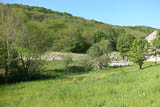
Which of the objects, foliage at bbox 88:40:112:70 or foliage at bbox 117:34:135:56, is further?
foliage at bbox 117:34:135:56

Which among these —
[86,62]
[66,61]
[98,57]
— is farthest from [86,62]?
Result: [66,61]

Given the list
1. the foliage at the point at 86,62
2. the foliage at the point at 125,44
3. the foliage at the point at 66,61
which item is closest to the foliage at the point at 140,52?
the foliage at the point at 86,62

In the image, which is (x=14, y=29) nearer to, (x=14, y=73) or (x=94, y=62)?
(x=14, y=73)

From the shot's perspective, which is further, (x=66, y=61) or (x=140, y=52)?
(x=66, y=61)

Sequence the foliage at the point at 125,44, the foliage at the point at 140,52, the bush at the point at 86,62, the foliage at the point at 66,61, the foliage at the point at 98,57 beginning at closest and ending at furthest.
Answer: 1. the foliage at the point at 140,52
2. the foliage at the point at 66,61
3. the bush at the point at 86,62
4. the foliage at the point at 98,57
5. the foliage at the point at 125,44

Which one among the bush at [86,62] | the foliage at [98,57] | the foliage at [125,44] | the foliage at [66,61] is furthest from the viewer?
the foliage at [125,44]

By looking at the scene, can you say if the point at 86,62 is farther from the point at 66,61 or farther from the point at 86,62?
the point at 66,61

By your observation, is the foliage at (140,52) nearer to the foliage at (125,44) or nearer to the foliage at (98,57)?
the foliage at (98,57)

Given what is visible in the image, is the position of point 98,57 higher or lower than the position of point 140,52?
lower

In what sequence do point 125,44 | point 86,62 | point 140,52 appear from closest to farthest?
1. point 140,52
2. point 86,62
3. point 125,44

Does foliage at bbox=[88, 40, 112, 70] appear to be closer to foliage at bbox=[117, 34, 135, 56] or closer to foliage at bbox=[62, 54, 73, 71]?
foliage at bbox=[62, 54, 73, 71]

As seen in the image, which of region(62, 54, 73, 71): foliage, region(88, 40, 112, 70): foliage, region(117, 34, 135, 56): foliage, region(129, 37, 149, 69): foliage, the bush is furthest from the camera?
region(117, 34, 135, 56): foliage

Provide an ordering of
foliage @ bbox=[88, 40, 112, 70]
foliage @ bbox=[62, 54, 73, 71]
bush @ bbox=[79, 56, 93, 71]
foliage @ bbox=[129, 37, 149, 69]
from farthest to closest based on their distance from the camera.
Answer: foliage @ bbox=[88, 40, 112, 70], bush @ bbox=[79, 56, 93, 71], foliage @ bbox=[62, 54, 73, 71], foliage @ bbox=[129, 37, 149, 69]

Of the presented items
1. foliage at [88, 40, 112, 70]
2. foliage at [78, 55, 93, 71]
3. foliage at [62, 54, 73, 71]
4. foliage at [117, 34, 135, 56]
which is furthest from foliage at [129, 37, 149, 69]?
foliage at [117, 34, 135, 56]
